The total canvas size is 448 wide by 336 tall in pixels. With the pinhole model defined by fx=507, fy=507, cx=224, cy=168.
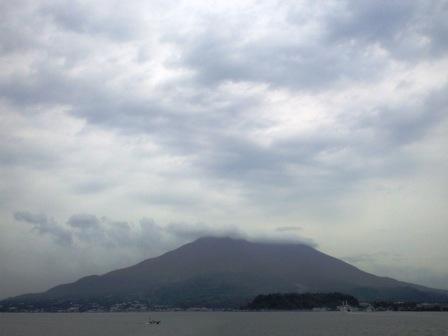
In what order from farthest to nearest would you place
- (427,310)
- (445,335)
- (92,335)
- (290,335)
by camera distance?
(427,310), (92,335), (290,335), (445,335)

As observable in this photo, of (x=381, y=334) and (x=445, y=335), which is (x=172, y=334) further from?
(x=445, y=335)

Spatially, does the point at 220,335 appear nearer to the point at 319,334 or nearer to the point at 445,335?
the point at 319,334

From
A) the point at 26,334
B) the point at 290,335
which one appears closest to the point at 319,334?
the point at 290,335

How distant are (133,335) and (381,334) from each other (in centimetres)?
3949

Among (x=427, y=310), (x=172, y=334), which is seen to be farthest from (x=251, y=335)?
(x=427, y=310)

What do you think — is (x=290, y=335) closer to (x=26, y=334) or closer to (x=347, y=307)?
(x=26, y=334)

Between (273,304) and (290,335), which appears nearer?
(290,335)

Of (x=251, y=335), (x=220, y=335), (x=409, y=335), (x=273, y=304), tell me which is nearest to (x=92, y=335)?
(x=220, y=335)

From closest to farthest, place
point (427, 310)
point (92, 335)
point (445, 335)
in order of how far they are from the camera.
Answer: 1. point (445, 335)
2. point (92, 335)
3. point (427, 310)

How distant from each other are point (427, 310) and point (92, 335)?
152 metres

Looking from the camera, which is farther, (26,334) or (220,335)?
(26,334)

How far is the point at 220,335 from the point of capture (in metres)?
79.2

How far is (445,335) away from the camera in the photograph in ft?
235

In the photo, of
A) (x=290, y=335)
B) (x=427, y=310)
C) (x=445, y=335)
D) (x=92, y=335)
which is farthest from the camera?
(x=427, y=310)
